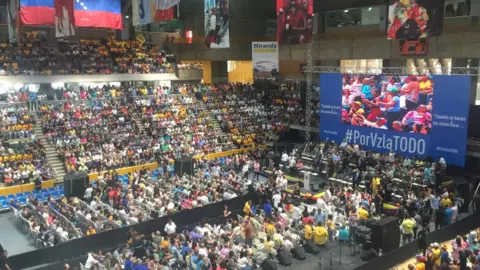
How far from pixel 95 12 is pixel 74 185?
9.12 meters

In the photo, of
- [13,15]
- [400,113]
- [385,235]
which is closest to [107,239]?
[385,235]

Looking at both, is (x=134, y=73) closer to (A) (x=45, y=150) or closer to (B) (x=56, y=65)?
(B) (x=56, y=65)

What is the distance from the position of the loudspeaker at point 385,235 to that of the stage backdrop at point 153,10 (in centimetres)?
1332

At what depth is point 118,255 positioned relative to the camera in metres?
14.7

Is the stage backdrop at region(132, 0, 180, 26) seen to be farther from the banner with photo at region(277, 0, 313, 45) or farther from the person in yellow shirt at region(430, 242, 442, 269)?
the person in yellow shirt at region(430, 242, 442, 269)

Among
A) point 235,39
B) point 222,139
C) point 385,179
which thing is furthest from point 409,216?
point 235,39

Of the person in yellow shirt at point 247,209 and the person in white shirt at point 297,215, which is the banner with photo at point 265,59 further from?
the person in white shirt at point 297,215

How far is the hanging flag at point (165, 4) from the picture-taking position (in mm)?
21375

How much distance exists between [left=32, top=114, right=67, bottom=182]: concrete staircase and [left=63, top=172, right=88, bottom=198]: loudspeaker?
13.2 feet

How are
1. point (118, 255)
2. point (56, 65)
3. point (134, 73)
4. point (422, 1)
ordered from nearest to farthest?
point (118, 255), point (422, 1), point (56, 65), point (134, 73)

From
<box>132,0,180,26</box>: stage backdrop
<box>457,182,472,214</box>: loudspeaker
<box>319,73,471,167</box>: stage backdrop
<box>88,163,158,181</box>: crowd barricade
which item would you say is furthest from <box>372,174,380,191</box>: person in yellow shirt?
<box>88,163,158,181</box>: crowd barricade

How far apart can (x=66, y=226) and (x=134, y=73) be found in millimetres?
21759

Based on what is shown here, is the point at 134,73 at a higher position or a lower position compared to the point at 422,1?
lower

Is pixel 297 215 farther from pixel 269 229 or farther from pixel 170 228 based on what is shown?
pixel 170 228
